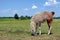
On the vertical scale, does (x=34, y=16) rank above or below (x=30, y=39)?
above

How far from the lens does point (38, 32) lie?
53.4 feet

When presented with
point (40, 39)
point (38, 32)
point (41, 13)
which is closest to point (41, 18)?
point (41, 13)

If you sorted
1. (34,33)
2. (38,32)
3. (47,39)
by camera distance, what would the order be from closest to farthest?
A: (47,39) → (34,33) → (38,32)

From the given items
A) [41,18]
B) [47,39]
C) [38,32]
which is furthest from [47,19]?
[47,39]

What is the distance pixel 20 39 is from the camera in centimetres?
1332

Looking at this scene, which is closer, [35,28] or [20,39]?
[20,39]

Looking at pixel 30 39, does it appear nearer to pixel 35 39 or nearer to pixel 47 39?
pixel 35 39

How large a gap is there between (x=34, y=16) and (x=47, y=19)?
1135 mm

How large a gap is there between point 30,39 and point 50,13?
346 cm

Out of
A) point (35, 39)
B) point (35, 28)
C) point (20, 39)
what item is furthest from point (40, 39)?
point (35, 28)

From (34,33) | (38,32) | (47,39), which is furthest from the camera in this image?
(38,32)

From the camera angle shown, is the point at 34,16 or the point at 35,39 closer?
the point at 35,39

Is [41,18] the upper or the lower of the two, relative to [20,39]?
upper

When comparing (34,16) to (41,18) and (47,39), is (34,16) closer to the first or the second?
(41,18)
